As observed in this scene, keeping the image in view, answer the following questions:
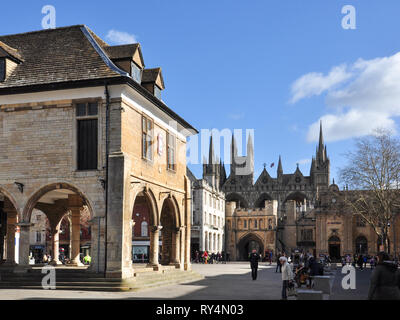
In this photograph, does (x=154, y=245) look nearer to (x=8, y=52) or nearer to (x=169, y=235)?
(x=169, y=235)

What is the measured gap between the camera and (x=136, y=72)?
78.0 ft


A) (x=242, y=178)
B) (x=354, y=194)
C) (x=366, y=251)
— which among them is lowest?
(x=366, y=251)

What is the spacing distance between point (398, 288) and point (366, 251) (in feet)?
212

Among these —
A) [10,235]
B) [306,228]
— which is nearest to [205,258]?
[306,228]

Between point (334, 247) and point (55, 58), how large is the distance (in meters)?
56.9

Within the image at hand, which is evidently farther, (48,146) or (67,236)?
(67,236)

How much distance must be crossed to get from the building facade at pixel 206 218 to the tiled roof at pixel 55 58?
4742 cm

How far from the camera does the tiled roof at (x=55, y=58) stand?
70.2ft

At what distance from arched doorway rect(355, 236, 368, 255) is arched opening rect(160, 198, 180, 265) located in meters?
49.0

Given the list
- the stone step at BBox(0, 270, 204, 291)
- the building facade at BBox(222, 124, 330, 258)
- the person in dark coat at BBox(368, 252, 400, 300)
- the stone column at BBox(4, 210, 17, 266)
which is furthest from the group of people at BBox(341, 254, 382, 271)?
the building facade at BBox(222, 124, 330, 258)

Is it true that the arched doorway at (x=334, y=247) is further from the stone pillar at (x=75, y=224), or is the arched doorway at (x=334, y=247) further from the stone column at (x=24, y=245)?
the stone column at (x=24, y=245)
